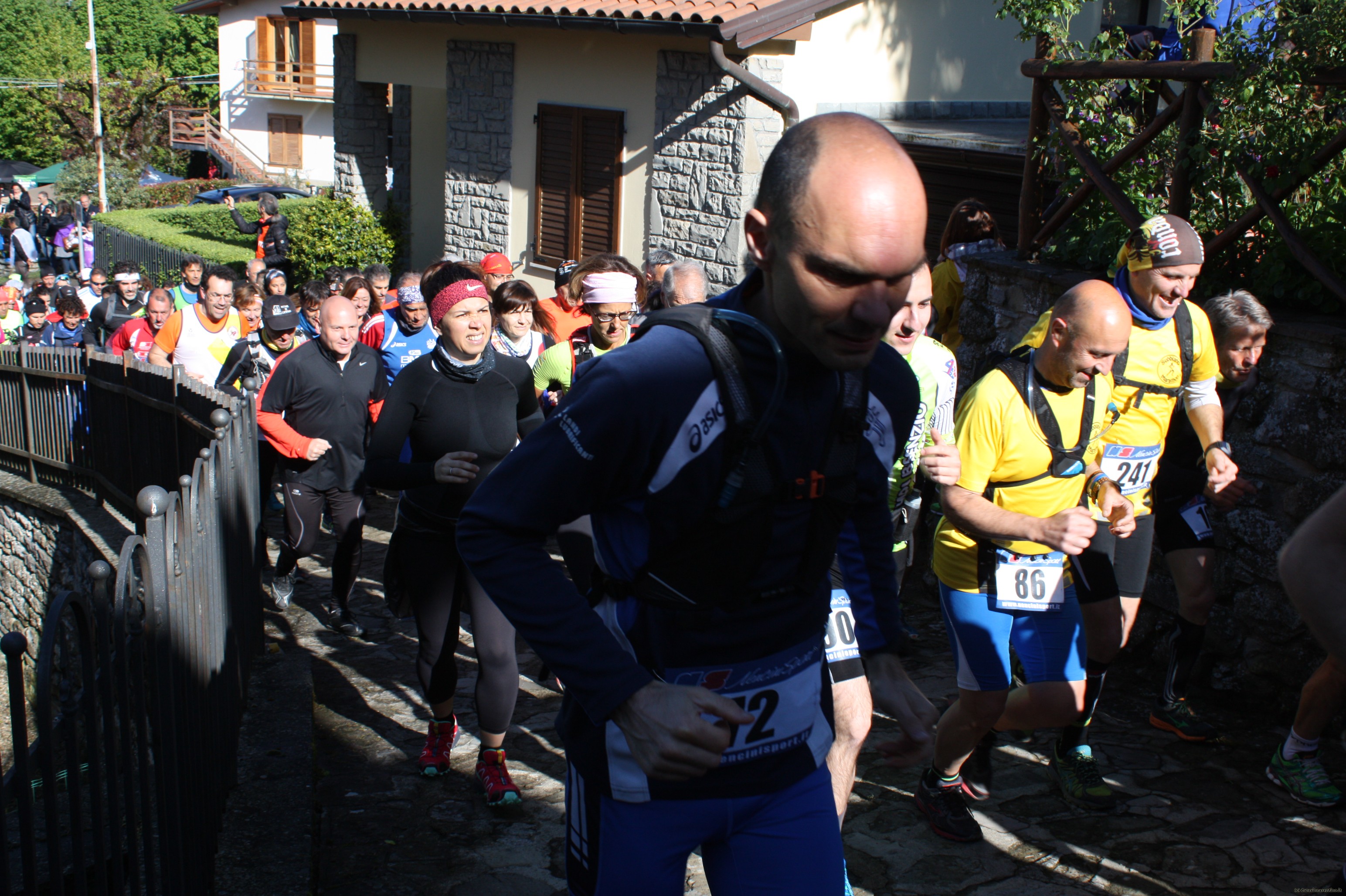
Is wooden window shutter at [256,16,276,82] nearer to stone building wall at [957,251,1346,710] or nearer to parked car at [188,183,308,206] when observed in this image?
parked car at [188,183,308,206]

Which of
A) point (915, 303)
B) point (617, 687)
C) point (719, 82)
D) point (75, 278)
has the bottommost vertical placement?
point (75, 278)

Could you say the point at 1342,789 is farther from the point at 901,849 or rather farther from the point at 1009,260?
the point at 1009,260

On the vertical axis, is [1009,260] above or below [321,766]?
above

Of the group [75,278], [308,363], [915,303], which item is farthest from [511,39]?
[75,278]

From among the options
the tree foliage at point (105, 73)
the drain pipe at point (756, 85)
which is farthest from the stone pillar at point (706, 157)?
the tree foliage at point (105, 73)

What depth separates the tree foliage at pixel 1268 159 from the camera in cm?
512

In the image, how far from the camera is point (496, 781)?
4.34 metres

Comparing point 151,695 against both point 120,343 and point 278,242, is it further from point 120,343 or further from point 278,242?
point 278,242

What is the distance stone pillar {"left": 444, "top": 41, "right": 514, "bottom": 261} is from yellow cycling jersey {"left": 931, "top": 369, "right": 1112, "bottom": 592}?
12.2 meters

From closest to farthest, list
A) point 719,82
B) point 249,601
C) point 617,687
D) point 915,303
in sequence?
point 617,687, point 915,303, point 249,601, point 719,82

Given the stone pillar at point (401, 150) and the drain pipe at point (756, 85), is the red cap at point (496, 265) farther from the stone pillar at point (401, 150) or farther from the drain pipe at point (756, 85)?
Answer: the stone pillar at point (401, 150)

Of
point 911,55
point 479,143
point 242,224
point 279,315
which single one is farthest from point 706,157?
point 242,224

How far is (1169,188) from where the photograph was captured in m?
5.95

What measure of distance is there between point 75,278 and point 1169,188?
1140 inches
